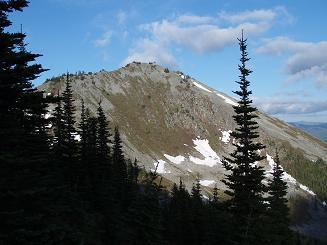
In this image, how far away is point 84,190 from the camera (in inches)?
1913

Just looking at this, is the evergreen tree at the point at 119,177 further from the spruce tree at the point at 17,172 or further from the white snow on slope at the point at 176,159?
the white snow on slope at the point at 176,159

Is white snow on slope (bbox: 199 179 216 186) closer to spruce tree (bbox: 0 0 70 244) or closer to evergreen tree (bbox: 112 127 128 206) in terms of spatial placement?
evergreen tree (bbox: 112 127 128 206)

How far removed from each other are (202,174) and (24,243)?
6756 inches

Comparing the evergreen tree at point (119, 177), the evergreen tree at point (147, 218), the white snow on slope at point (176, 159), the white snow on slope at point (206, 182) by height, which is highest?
the white snow on slope at point (176, 159)

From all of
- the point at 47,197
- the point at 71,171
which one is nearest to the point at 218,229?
the point at 71,171

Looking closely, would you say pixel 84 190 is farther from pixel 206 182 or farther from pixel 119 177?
pixel 206 182

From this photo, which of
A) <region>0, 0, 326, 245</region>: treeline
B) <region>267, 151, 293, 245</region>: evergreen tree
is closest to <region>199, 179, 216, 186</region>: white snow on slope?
<region>0, 0, 326, 245</region>: treeline

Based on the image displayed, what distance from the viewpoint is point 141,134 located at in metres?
195

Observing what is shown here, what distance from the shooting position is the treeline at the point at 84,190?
15711 millimetres

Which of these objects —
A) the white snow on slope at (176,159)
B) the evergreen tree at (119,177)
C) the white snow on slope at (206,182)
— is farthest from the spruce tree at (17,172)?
the white snow on slope at (176,159)

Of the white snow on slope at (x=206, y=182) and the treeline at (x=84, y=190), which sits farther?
the white snow on slope at (x=206, y=182)

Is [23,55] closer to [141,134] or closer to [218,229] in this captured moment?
[218,229]

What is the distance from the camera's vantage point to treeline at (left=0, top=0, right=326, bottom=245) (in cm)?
1571

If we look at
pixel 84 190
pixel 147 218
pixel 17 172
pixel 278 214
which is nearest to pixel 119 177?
pixel 84 190
